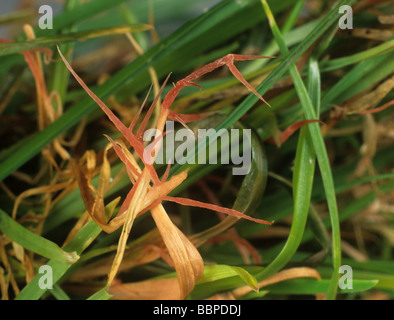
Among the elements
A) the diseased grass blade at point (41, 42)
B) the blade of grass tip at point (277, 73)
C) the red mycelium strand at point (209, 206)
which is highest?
the diseased grass blade at point (41, 42)

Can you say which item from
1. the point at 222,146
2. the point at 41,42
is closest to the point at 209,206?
the point at 222,146

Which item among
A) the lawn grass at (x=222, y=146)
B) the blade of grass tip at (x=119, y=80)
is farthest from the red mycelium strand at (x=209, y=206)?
the blade of grass tip at (x=119, y=80)

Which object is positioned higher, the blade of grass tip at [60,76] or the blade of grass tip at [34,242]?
the blade of grass tip at [60,76]

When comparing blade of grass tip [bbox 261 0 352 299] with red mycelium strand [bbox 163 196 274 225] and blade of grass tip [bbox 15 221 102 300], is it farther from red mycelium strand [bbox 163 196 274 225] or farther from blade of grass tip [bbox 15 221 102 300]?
blade of grass tip [bbox 15 221 102 300]

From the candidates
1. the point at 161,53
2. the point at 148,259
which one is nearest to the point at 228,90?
the point at 161,53

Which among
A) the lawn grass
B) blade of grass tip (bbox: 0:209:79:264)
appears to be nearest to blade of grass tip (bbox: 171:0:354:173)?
the lawn grass

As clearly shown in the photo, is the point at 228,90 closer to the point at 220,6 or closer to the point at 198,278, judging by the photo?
the point at 220,6

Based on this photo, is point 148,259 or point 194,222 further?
point 194,222

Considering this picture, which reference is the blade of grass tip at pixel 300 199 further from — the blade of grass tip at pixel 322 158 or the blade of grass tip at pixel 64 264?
the blade of grass tip at pixel 64 264
